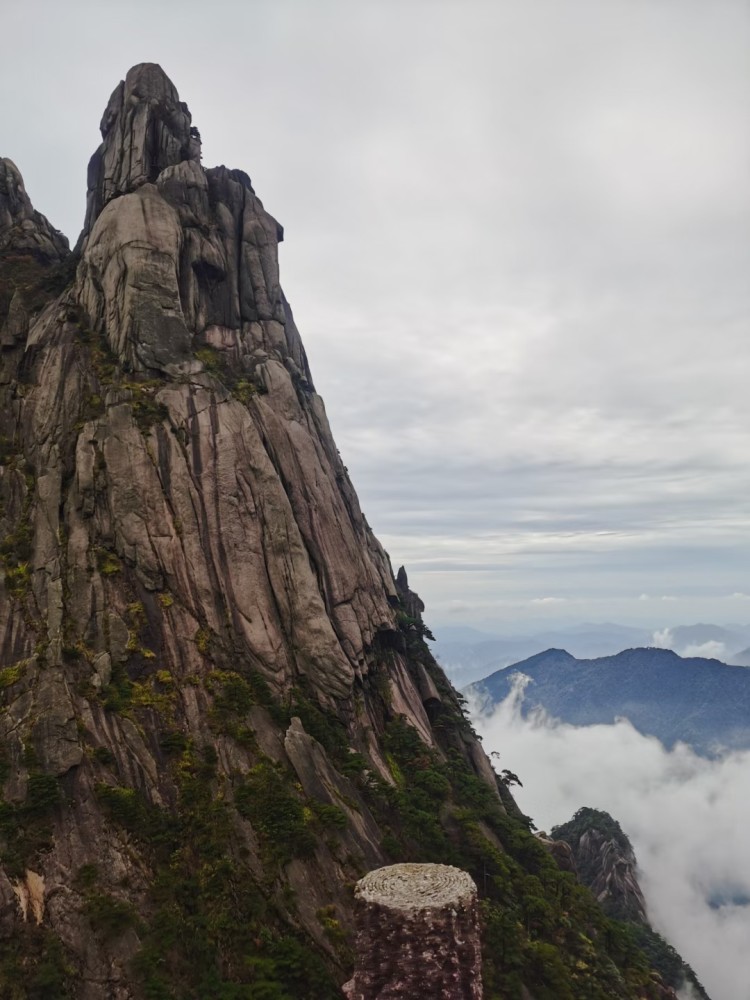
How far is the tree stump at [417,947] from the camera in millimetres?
19516

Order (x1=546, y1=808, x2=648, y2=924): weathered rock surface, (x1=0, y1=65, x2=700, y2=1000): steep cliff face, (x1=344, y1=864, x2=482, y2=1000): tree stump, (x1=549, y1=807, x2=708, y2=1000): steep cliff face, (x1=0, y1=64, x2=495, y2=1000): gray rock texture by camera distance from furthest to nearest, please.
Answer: (x1=546, y1=808, x2=648, y2=924): weathered rock surface → (x1=549, y1=807, x2=708, y2=1000): steep cliff face → (x1=0, y1=64, x2=495, y2=1000): gray rock texture → (x1=0, y1=65, x2=700, y2=1000): steep cliff face → (x1=344, y1=864, x2=482, y2=1000): tree stump

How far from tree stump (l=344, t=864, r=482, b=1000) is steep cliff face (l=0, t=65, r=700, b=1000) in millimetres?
4257

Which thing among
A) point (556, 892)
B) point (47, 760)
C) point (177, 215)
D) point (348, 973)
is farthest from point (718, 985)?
point (177, 215)

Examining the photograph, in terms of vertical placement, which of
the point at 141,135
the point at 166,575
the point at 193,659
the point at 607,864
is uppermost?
the point at 141,135

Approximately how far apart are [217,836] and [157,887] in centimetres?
285

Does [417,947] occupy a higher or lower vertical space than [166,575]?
lower

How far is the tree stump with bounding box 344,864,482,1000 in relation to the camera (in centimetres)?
1952

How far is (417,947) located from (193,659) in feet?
58.5

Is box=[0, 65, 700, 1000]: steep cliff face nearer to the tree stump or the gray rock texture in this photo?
the gray rock texture

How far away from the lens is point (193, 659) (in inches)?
1249

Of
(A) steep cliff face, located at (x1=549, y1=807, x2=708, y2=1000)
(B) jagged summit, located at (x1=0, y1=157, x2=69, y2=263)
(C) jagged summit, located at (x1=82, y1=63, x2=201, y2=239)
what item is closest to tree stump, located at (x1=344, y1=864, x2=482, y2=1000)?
(A) steep cliff face, located at (x1=549, y1=807, x2=708, y2=1000)

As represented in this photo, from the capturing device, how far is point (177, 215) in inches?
1823

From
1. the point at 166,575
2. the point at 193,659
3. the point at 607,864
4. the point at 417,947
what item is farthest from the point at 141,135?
the point at 607,864

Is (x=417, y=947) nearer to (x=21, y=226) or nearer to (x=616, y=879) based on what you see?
(x=21, y=226)
